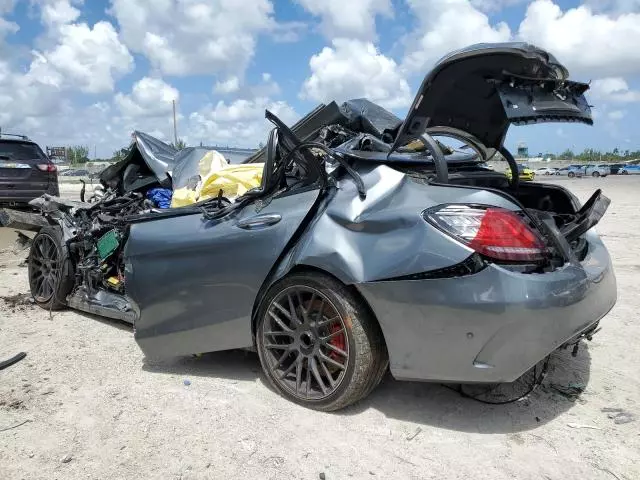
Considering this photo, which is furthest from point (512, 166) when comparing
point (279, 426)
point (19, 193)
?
point (19, 193)

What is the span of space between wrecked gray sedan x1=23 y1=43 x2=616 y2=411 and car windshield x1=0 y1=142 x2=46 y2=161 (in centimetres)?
903

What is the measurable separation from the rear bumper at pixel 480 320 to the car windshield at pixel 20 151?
432 inches

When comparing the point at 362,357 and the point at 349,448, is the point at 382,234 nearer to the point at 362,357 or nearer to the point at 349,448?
the point at 362,357

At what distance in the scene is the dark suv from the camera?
11.3 m

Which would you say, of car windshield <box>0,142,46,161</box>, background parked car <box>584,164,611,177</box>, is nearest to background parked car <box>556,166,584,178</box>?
background parked car <box>584,164,611,177</box>

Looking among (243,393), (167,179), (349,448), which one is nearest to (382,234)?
(349,448)

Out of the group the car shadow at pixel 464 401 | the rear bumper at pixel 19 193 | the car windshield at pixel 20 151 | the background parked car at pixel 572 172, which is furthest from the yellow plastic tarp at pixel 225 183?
the background parked car at pixel 572 172

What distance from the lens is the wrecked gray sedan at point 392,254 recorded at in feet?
8.92

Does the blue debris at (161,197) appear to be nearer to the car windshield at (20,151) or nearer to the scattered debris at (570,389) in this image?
the scattered debris at (570,389)

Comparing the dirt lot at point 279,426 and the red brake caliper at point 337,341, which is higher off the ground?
the red brake caliper at point 337,341

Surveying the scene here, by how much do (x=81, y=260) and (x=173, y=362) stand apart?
1908 millimetres

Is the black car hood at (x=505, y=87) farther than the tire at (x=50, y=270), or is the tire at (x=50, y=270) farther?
the tire at (x=50, y=270)

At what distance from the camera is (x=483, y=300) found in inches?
104

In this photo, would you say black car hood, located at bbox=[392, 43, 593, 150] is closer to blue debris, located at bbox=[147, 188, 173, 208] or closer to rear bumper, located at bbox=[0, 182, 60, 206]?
blue debris, located at bbox=[147, 188, 173, 208]
